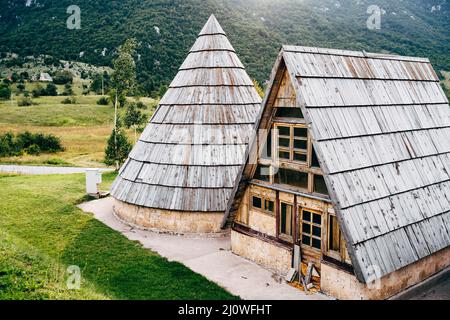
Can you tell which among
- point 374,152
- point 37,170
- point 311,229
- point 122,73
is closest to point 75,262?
point 311,229

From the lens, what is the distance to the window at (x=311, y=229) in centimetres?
1092

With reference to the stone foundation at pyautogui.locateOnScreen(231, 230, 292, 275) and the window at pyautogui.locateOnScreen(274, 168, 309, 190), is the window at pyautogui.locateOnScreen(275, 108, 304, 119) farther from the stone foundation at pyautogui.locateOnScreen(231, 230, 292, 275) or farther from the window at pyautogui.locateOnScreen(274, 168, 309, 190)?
the stone foundation at pyautogui.locateOnScreen(231, 230, 292, 275)

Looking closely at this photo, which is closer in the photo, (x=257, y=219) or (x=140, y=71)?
(x=257, y=219)

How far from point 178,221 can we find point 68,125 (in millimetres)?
48025

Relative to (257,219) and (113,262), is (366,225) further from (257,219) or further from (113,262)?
(113,262)

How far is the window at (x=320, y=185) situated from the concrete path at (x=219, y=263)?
2.89m

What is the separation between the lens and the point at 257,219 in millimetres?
12984

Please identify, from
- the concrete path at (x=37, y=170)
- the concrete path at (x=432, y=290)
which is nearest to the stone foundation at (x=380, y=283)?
the concrete path at (x=432, y=290)

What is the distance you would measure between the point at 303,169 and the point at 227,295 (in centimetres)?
420

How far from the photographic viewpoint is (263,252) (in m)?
12.8

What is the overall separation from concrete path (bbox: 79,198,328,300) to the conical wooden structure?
0.69 m

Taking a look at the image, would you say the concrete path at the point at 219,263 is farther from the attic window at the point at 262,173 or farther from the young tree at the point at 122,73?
the young tree at the point at 122,73
